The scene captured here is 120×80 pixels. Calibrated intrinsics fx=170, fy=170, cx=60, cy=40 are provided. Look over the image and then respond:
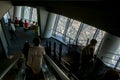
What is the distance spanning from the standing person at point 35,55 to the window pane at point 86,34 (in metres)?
8.12

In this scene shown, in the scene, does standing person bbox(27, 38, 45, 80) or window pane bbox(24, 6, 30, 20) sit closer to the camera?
standing person bbox(27, 38, 45, 80)

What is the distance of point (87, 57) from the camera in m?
6.46

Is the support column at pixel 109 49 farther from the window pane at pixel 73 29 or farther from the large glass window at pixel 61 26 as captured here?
the large glass window at pixel 61 26

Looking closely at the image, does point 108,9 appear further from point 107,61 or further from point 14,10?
point 14,10

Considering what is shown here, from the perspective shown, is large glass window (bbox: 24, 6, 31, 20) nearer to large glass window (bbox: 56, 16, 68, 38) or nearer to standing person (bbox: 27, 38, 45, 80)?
large glass window (bbox: 56, 16, 68, 38)

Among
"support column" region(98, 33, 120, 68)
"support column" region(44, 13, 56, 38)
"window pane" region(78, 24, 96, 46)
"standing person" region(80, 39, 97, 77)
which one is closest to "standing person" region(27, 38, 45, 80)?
"standing person" region(80, 39, 97, 77)

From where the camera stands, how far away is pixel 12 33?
52.2 feet

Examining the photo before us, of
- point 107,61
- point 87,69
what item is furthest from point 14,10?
point 87,69

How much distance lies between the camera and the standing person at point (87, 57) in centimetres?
632

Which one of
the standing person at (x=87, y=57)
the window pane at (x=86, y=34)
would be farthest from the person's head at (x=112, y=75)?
the window pane at (x=86, y=34)

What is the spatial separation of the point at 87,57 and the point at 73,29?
8473 mm

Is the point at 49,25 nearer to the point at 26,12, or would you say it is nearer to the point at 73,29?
the point at 73,29

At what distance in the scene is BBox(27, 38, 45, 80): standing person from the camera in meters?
4.72

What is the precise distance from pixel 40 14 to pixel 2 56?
562 centimetres
